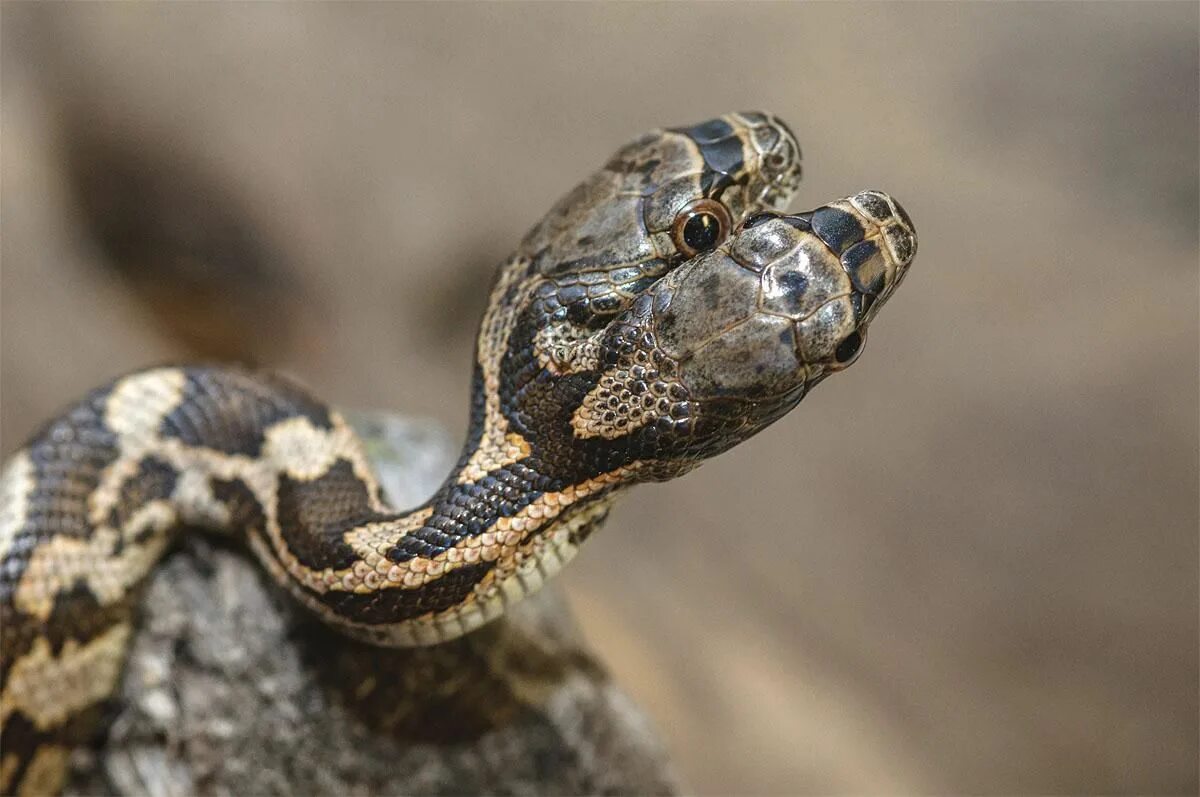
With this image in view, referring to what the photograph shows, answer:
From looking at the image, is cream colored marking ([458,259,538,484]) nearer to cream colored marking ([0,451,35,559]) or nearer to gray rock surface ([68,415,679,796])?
gray rock surface ([68,415,679,796])

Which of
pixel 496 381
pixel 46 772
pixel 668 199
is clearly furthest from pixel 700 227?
pixel 46 772

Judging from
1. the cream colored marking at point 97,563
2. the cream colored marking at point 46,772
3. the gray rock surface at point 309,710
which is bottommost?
the cream colored marking at point 46,772

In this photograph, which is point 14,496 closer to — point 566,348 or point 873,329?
point 566,348

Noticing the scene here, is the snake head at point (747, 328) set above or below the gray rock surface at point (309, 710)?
above

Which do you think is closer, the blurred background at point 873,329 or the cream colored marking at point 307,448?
the cream colored marking at point 307,448

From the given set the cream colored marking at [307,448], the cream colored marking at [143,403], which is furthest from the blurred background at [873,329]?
the cream colored marking at [143,403]

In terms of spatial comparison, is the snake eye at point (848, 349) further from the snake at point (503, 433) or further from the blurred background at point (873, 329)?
the blurred background at point (873, 329)
